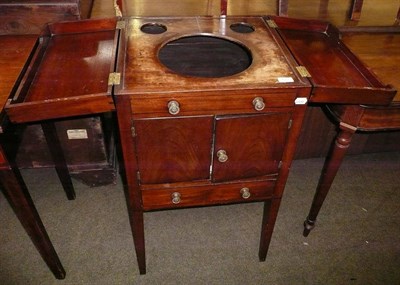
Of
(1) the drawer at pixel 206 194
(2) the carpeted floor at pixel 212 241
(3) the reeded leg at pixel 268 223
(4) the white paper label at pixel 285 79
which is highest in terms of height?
(4) the white paper label at pixel 285 79

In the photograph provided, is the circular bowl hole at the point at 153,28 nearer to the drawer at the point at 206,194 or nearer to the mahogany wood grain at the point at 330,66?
the mahogany wood grain at the point at 330,66

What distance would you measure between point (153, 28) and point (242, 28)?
1.21ft

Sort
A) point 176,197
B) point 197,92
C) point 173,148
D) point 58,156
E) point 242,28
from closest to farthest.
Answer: point 197,92 < point 173,148 < point 176,197 < point 242,28 < point 58,156

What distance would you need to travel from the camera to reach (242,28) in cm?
138

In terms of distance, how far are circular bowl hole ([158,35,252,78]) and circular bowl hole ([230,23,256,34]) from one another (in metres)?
0.07

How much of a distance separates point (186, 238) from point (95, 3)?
134 cm

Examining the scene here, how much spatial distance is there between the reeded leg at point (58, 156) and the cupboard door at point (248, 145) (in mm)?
895

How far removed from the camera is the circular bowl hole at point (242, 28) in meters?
1.36

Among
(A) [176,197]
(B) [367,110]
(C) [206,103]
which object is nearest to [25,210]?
(A) [176,197]

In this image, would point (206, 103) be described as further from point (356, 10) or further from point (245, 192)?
point (356, 10)

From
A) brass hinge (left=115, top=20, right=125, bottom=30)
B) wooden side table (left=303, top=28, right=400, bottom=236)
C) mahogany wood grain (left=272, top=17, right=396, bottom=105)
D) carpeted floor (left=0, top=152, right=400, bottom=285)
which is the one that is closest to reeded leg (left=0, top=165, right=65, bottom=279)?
carpeted floor (left=0, top=152, right=400, bottom=285)

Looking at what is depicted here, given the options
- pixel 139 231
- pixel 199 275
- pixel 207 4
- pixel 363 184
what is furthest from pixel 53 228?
pixel 363 184

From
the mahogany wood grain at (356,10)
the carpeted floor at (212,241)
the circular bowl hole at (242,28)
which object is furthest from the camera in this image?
the mahogany wood grain at (356,10)

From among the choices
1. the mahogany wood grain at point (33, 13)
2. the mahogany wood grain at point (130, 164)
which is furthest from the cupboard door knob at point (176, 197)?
the mahogany wood grain at point (33, 13)
